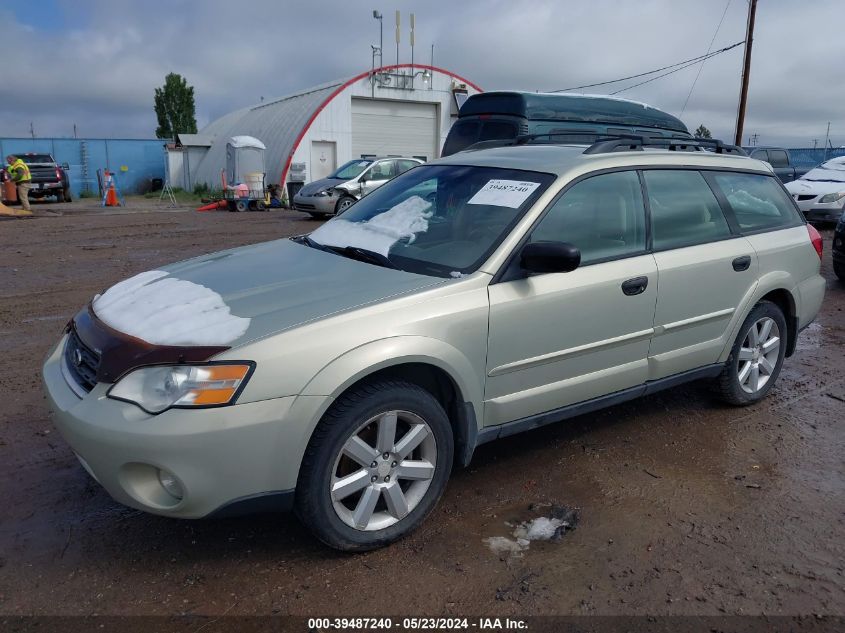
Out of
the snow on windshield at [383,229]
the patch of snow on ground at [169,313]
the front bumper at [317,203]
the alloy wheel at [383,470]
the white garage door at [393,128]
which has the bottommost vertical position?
the alloy wheel at [383,470]

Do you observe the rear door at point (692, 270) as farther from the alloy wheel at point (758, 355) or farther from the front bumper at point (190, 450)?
the front bumper at point (190, 450)

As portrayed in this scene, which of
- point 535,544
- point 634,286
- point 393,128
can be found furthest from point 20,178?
point 535,544

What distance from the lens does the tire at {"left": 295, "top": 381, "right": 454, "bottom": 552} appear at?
2.79 meters

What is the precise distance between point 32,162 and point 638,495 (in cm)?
2753

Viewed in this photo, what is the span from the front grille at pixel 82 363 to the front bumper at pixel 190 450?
120 mm

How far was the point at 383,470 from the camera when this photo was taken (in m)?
3.00

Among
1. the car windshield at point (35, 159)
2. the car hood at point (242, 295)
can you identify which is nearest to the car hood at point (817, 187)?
the car hood at point (242, 295)

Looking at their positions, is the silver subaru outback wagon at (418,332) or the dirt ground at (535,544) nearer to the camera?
the silver subaru outback wagon at (418,332)

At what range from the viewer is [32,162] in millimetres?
25469

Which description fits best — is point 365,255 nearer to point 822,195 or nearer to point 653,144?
point 653,144

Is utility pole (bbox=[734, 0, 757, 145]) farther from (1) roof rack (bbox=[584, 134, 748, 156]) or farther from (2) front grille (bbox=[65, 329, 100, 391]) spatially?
(2) front grille (bbox=[65, 329, 100, 391])

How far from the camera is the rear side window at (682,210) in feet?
13.3

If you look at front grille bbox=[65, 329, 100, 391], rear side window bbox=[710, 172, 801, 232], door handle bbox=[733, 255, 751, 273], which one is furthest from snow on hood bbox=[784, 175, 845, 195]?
front grille bbox=[65, 329, 100, 391]

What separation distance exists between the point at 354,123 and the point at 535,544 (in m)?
27.6
